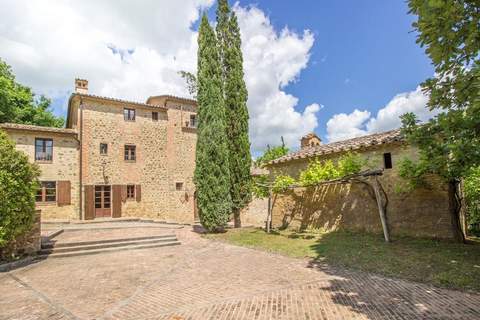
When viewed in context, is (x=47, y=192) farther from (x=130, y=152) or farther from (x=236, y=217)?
(x=236, y=217)

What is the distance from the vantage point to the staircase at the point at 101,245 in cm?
880

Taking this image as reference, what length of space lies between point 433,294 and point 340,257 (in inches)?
114

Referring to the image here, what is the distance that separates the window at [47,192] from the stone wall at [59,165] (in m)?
0.27

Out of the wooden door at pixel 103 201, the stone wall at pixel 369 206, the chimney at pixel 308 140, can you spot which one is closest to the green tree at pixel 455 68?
the stone wall at pixel 369 206

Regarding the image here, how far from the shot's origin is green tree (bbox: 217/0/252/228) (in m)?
13.8

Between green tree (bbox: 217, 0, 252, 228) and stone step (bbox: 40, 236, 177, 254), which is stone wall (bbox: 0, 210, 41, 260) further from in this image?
green tree (bbox: 217, 0, 252, 228)

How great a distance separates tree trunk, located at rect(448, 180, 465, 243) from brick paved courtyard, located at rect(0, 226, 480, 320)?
5.34 m

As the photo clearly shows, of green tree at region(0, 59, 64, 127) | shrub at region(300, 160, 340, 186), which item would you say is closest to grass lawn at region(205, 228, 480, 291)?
shrub at region(300, 160, 340, 186)

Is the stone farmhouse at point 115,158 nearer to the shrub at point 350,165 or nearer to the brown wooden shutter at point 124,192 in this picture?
the brown wooden shutter at point 124,192

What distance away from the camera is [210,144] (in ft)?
41.7

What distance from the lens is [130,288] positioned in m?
5.69

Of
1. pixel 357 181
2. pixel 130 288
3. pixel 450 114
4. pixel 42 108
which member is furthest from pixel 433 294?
pixel 42 108

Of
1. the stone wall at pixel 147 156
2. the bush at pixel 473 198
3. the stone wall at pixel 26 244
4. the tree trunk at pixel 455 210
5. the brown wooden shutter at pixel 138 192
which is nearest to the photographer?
the stone wall at pixel 26 244

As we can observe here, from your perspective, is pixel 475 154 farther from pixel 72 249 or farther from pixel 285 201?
→ pixel 72 249
